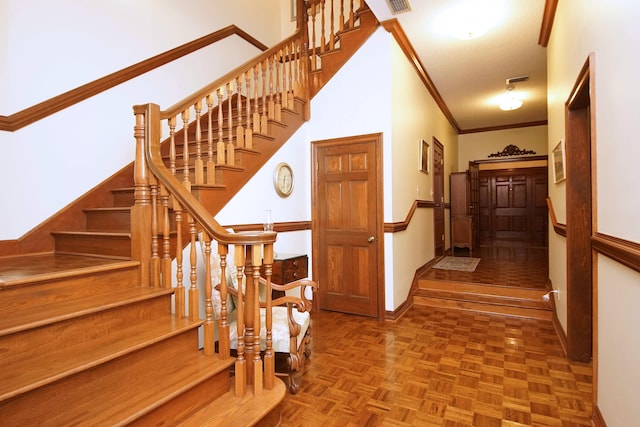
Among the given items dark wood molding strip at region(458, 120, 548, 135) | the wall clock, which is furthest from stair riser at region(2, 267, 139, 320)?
dark wood molding strip at region(458, 120, 548, 135)

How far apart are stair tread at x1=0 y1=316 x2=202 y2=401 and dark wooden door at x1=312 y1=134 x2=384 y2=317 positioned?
2.17 metres

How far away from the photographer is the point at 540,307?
3670mm

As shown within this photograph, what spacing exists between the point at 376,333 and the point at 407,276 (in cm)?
104

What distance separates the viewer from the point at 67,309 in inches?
63.4

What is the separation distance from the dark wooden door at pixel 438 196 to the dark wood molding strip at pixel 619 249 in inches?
158

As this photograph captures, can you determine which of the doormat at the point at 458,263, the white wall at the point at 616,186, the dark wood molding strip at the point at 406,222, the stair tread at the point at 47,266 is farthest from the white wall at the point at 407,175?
the stair tread at the point at 47,266

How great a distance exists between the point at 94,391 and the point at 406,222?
330 centimetres

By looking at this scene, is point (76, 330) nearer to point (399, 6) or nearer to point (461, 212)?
point (399, 6)

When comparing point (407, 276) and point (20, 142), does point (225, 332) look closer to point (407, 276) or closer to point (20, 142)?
point (20, 142)

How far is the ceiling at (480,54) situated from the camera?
3.24 metres

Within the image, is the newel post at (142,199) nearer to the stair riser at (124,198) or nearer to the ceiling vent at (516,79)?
the stair riser at (124,198)

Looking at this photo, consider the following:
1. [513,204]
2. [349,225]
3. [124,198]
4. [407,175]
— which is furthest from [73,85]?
[513,204]

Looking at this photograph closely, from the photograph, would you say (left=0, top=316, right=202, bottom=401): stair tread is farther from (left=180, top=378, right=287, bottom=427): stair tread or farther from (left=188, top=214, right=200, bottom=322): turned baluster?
(left=180, top=378, right=287, bottom=427): stair tread

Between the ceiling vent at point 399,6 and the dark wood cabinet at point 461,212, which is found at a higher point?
the ceiling vent at point 399,6
